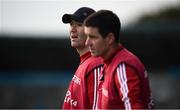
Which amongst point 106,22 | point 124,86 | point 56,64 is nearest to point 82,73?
point 106,22

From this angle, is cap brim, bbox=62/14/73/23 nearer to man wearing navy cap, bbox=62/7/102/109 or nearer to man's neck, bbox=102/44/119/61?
man wearing navy cap, bbox=62/7/102/109

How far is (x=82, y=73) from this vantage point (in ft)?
23.7

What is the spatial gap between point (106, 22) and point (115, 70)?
0.40 m

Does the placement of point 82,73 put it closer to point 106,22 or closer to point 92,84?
point 92,84

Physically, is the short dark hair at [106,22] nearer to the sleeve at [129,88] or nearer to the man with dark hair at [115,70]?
the man with dark hair at [115,70]

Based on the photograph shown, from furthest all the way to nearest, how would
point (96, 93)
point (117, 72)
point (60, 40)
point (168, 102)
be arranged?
point (60, 40), point (168, 102), point (96, 93), point (117, 72)

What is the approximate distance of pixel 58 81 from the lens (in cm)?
1656

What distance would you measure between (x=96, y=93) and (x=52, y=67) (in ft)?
33.9

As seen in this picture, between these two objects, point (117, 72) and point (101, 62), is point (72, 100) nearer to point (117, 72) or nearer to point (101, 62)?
point (101, 62)

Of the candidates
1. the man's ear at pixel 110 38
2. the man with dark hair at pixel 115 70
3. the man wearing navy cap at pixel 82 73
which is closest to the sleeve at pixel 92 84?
the man wearing navy cap at pixel 82 73

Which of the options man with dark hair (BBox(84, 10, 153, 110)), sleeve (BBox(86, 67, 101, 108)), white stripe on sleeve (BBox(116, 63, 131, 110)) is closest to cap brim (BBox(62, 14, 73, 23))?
sleeve (BBox(86, 67, 101, 108))

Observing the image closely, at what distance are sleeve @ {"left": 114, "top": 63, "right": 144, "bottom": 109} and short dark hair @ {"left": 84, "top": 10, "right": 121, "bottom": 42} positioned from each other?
386 mm

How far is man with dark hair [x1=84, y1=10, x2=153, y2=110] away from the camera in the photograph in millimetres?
6152

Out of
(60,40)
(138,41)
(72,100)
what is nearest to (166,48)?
(138,41)
